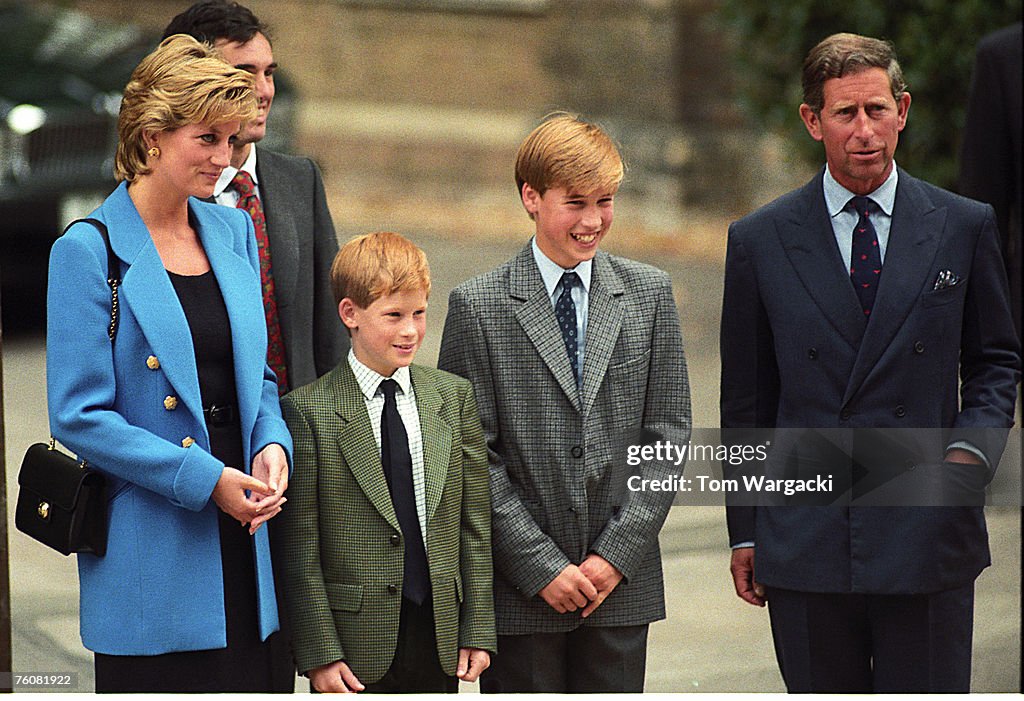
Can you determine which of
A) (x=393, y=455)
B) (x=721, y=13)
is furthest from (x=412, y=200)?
(x=393, y=455)

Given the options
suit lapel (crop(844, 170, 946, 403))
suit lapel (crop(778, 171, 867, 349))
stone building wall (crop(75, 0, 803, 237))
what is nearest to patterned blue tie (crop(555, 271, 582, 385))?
suit lapel (crop(778, 171, 867, 349))

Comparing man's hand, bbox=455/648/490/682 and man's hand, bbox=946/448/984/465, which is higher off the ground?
man's hand, bbox=946/448/984/465

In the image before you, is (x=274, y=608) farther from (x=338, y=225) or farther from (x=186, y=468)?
(x=338, y=225)

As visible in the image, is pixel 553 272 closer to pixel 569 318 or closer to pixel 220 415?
pixel 569 318

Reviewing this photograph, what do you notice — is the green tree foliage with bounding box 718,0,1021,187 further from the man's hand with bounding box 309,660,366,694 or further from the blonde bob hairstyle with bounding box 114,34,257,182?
the man's hand with bounding box 309,660,366,694

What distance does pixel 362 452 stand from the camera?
9.99ft

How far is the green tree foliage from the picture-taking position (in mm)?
6227

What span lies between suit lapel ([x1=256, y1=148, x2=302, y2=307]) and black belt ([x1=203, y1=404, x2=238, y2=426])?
0.50 metres

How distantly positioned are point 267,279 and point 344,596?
0.80 m

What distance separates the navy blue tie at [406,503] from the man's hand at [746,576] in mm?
693

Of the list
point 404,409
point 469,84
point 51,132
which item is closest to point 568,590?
point 404,409

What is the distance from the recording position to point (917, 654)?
3121 mm

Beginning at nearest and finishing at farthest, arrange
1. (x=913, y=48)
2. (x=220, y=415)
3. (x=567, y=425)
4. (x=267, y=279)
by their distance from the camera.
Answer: (x=220, y=415) → (x=567, y=425) → (x=267, y=279) → (x=913, y=48)

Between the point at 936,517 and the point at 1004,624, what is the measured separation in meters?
1.34
